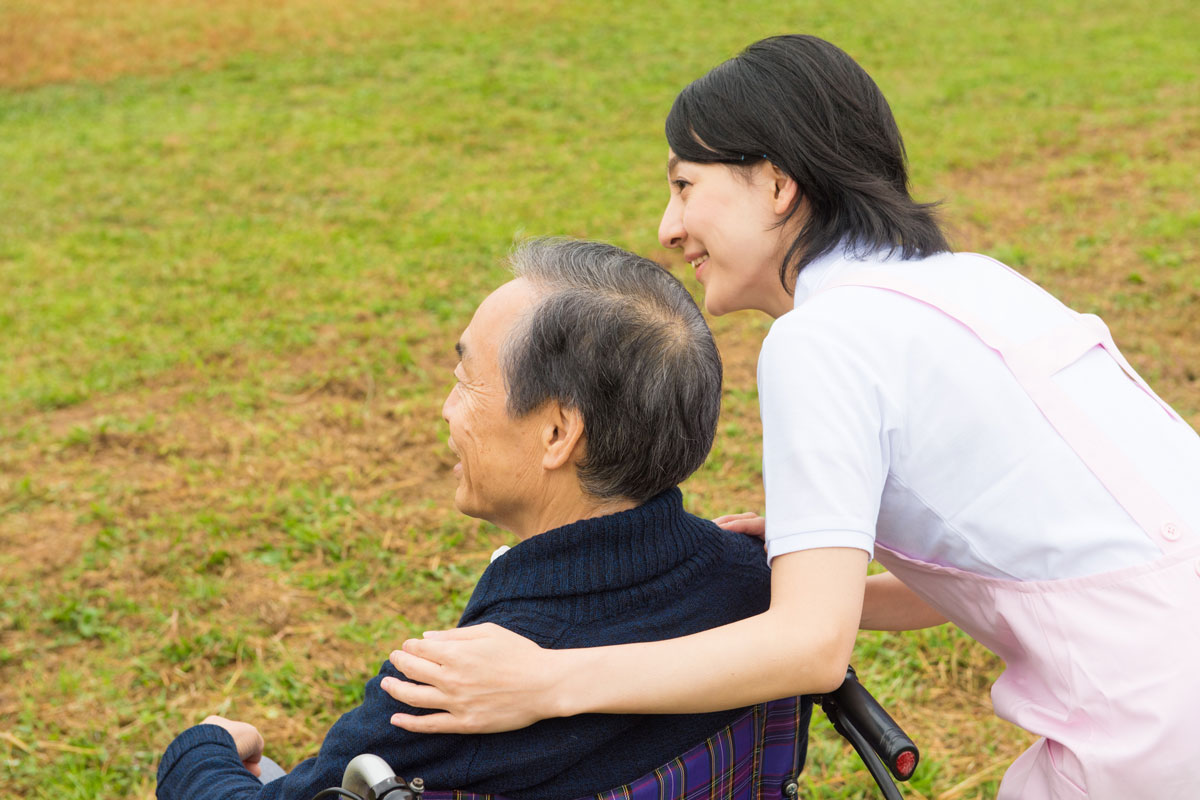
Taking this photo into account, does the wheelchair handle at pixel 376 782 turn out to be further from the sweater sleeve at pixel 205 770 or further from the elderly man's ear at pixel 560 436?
the elderly man's ear at pixel 560 436

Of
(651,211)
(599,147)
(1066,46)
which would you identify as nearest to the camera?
(651,211)

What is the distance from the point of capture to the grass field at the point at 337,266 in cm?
348

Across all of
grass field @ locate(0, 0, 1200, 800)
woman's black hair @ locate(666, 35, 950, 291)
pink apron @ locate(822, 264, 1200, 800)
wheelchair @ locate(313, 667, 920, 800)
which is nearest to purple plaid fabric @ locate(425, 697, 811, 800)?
wheelchair @ locate(313, 667, 920, 800)

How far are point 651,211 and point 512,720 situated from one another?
687 cm

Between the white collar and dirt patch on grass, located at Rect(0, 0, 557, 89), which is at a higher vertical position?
dirt patch on grass, located at Rect(0, 0, 557, 89)

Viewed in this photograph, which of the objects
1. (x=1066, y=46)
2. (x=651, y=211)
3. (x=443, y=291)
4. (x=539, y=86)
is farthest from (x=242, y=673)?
(x=1066, y=46)

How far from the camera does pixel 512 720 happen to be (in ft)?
4.71

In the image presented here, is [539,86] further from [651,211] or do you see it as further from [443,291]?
[443,291]

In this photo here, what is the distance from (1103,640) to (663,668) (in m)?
0.62

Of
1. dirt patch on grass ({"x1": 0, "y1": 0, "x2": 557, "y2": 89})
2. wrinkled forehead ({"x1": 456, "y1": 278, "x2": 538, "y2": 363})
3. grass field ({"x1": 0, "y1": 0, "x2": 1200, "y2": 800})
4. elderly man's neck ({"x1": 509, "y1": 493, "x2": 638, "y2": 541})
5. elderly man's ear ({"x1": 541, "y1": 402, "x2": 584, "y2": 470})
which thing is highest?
dirt patch on grass ({"x1": 0, "y1": 0, "x2": 557, "y2": 89})

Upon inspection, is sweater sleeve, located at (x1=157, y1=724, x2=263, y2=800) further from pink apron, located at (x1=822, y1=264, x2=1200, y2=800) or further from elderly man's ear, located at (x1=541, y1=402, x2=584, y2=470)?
pink apron, located at (x1=822, y1=264, x2=1200, y2=800)

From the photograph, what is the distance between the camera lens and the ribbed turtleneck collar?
1.61 m

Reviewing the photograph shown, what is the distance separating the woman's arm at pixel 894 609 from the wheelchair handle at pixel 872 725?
267 mm

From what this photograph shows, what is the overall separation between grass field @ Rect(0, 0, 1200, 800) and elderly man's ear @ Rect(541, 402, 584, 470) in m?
0.62
